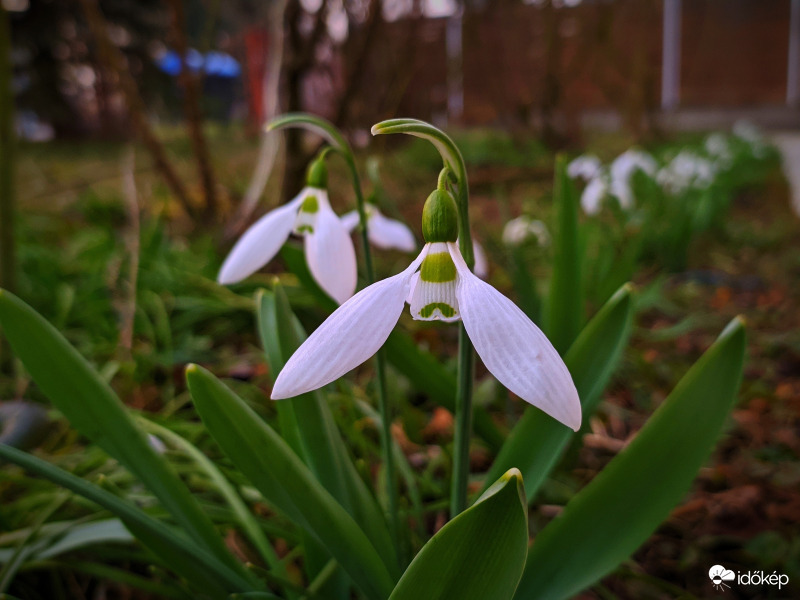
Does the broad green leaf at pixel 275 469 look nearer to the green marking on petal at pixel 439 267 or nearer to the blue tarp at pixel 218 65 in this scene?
the green marking on petal at pixel 439 267

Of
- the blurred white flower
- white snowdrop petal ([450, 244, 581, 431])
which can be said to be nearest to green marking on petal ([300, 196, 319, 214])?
white snowdrop petal ([450, 244, 581, 431])

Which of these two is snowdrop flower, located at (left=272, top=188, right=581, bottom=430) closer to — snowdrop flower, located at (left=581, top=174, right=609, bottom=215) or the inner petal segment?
the inner petal segment

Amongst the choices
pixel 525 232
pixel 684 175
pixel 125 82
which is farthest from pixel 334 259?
pixel 684 175

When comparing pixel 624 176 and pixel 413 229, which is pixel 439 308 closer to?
pixel 413 229

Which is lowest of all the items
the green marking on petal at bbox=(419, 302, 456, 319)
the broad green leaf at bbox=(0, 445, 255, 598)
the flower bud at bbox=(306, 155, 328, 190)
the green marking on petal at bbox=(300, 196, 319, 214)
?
the broad green leaf at bbox=(0, 445, 255, 598)

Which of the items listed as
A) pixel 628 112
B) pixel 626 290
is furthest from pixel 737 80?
pixel 626 290

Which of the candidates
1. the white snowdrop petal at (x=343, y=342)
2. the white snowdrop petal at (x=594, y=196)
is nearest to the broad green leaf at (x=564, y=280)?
the white snowdrop petal at (x=343, y=342)
